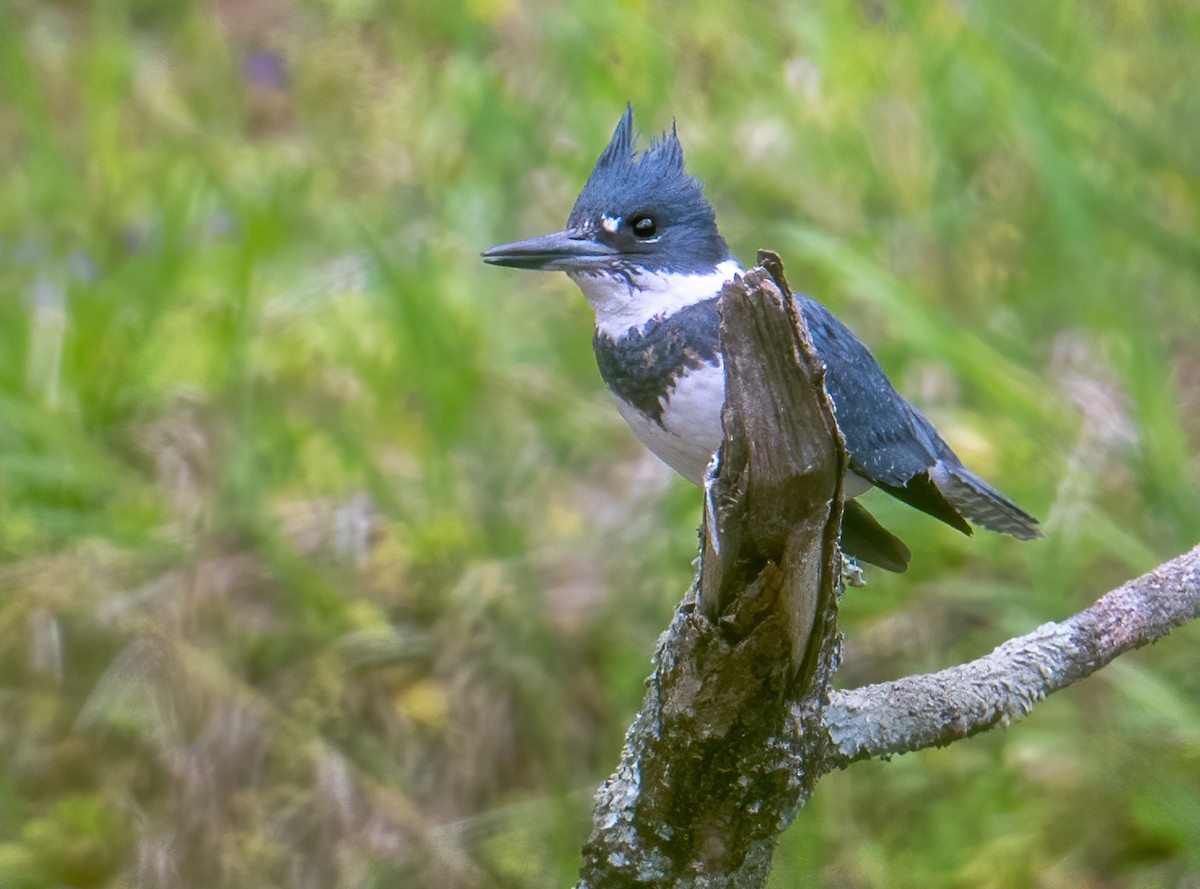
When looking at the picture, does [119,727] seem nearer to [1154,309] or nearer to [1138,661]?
[1138,661]

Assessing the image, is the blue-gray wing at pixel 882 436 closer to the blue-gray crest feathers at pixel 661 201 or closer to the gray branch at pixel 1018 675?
the blue-gray crest feathers at pixel 661 201

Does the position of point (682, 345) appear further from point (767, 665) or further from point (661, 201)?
point (767, 665)

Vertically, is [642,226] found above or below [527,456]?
above

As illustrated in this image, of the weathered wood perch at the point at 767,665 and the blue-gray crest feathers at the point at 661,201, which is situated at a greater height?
the blue-gray crest feathers at the point at 661,201

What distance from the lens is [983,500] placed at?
86.4 inches

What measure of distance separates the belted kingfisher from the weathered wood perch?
14.1 inches

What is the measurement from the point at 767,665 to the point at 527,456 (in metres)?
1.91

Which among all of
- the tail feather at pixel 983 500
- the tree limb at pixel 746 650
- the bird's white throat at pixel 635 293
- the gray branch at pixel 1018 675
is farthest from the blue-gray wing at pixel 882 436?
the tree limb at pixel 746 650

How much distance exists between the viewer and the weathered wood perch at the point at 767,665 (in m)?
1.33

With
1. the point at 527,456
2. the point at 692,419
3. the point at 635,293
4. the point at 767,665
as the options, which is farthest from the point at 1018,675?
the point at 527,456

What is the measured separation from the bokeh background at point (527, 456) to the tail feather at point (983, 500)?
505 mm

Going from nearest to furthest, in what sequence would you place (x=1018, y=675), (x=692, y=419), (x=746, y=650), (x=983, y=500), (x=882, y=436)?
(x=746, y=650) → (x=1018, y=675) → (x=692, y=419) → (x=882, y=436) → (x=983, y=500)

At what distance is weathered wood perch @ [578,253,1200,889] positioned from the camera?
133 centimetres

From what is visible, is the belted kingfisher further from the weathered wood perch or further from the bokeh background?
the bokeh background
